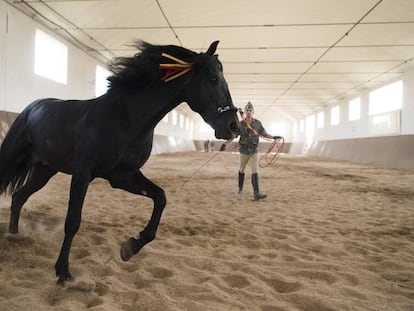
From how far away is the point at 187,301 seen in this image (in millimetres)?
1932

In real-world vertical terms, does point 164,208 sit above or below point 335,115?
below

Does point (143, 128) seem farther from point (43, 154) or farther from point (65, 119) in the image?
point (43, 154)

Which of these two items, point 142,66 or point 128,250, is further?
point 128,250

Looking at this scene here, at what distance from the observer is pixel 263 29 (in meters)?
10.5

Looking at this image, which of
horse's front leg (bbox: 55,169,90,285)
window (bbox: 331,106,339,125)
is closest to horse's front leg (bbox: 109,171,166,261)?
horse's front leg (bbox: 55,169,90,285)

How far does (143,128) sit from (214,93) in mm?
580

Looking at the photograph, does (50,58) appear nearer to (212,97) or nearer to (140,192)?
(140,192)

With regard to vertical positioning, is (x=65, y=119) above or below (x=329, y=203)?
above

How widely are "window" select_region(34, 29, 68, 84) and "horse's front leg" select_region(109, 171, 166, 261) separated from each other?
902 centimetres

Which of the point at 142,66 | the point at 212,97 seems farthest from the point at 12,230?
the point at 212,97

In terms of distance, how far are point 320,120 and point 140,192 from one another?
2897 cm

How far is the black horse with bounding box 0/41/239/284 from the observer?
226cm

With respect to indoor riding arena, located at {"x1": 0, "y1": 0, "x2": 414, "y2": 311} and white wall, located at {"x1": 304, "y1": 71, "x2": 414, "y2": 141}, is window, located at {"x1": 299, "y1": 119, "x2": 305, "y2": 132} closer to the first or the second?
white wall, located at {"x1": 304, "y1": 71, "x2": 414, "y2": 141}

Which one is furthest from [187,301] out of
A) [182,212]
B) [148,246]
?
[182,212]
